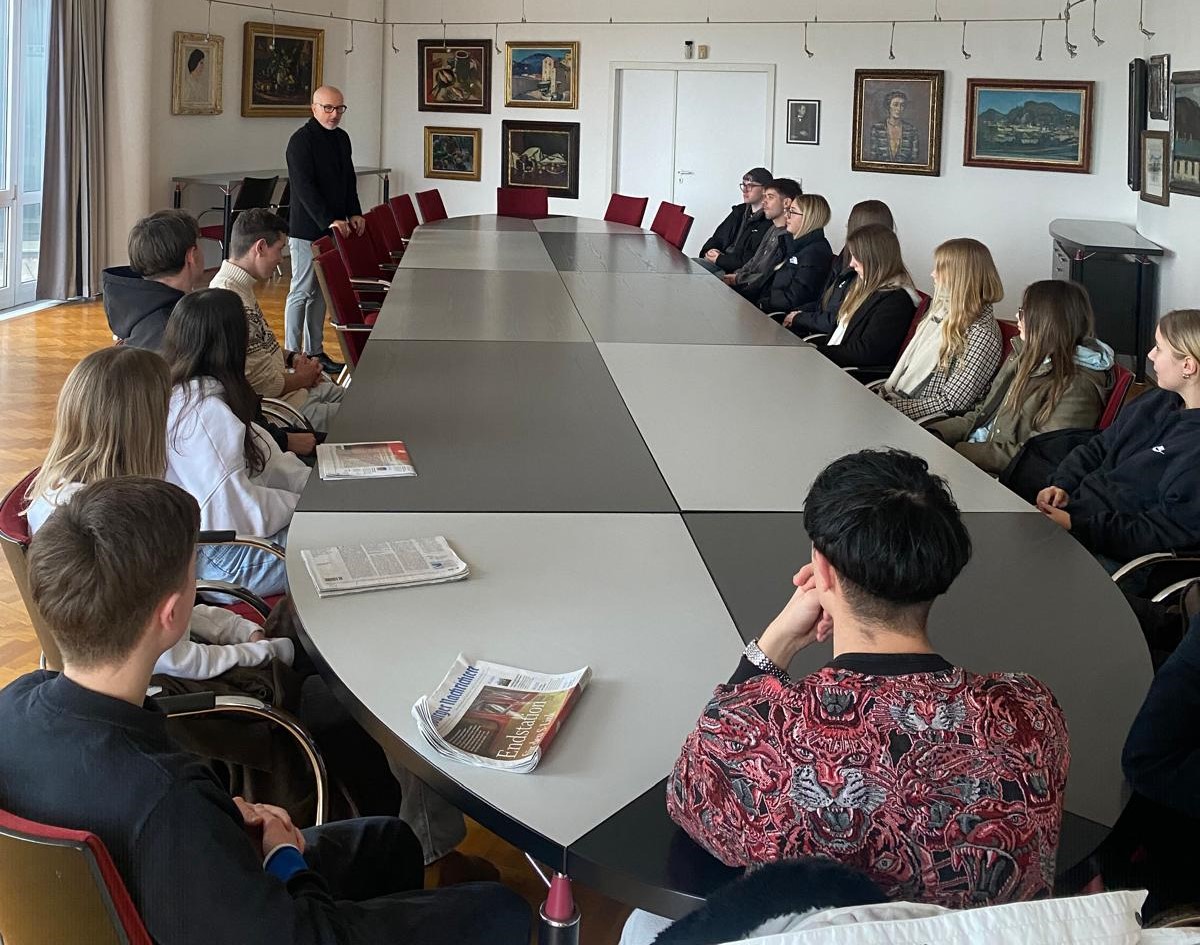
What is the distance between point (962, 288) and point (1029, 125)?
289 inches

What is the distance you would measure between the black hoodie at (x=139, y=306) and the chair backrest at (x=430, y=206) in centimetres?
611

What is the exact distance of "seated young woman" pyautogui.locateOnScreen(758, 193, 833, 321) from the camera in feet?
23.8

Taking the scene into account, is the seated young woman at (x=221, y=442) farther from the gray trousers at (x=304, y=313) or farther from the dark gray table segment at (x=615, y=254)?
the gray trousers at (x=304, y=313)

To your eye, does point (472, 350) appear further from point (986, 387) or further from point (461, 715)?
point (461, 715)

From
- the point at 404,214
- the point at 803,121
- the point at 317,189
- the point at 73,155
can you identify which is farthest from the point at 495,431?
the point at 803,121

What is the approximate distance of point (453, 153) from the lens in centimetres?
1405

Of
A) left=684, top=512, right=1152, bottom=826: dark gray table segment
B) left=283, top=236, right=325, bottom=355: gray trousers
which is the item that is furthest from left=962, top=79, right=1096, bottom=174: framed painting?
left=684, top=512, right=1152, bottom=826: dark gray table segment

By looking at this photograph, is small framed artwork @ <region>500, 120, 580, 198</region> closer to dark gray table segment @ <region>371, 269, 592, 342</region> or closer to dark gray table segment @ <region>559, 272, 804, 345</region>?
dark gray table segment @ <region>559, 272, 804, 345</region>

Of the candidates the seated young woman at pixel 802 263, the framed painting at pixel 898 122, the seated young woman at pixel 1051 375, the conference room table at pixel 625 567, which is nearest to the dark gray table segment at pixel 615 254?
the seated young woman at pixel 802 263

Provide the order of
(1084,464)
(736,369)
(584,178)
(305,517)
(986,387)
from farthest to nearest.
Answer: (584,178)
(986,387)
(736,369)
(1084,464)
(305,517)

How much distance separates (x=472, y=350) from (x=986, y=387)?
1869 mm

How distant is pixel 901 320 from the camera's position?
18.1 ft

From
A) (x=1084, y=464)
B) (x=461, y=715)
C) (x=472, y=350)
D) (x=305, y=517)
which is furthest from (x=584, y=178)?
(x=461, y=715)

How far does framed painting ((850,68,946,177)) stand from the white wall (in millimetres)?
2202
